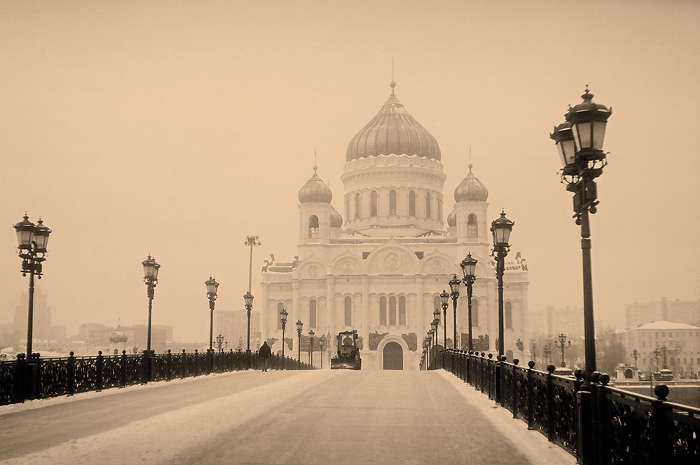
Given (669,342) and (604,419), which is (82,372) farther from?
(669,342)

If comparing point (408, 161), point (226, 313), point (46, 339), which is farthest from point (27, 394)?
point (226, 313)

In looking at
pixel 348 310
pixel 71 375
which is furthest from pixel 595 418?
pixel 348 310

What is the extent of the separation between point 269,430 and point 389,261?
60684 millimetres

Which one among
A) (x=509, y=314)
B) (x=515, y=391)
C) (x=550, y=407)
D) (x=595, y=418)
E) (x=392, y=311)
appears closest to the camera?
(x=595, y=418)

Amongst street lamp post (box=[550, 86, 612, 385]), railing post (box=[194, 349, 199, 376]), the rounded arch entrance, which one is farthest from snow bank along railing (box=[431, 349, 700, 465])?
the rounded arch entrance

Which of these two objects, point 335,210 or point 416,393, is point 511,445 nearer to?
point 416,393

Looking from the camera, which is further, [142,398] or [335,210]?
[335,210]

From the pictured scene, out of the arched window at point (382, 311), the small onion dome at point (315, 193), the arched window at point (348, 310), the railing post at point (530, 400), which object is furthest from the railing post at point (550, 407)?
the small onion dome at point (315, 193)

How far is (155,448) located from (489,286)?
63075 mm

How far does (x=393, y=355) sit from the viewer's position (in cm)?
6875

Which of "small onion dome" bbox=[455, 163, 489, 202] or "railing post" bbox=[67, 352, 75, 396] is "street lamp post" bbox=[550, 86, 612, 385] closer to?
"railing post" bbox=[67, 352, 75, 396]

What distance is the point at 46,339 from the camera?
194ft

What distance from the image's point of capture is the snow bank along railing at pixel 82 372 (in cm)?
1444

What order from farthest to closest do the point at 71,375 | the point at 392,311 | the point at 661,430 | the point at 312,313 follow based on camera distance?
the point at 312,313 < the point at 392,311 < the point at 71,375 < the point at 661,430
